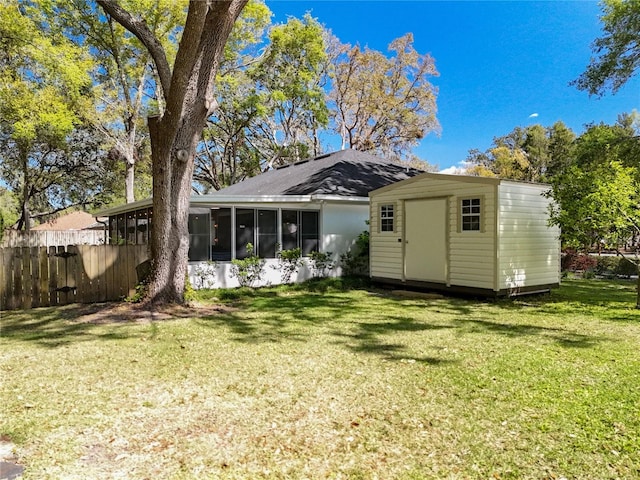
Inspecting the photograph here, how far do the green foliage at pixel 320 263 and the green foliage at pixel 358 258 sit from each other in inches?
22.8

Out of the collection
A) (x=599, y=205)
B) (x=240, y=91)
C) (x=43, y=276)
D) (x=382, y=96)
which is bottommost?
(x=43, y=276)

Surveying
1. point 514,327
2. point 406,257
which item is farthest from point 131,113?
point 514,327

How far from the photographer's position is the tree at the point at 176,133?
7.41 m

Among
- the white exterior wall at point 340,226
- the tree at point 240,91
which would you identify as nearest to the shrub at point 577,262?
the white exterior wall at point 340,226

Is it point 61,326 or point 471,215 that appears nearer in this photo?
point 61,326

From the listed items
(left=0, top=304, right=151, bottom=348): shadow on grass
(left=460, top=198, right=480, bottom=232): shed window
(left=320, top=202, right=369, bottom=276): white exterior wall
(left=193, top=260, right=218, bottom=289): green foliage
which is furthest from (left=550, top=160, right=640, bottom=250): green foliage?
(left=0, top=304, right=151, bottom=348): shadow on grass

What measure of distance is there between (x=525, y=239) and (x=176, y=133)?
763 centimetres

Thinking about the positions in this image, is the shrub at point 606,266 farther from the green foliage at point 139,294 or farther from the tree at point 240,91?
the tree at point 240,91

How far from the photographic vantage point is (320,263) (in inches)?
481

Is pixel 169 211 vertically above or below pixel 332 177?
below

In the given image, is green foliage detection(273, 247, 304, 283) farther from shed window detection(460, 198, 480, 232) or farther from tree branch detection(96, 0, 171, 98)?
tree branch detection(96, 0, 171, 98)

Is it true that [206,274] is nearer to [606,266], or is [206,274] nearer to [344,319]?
[344,319]

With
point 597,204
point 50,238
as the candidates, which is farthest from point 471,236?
point 50,238

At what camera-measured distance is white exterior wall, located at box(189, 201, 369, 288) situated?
10781 millimetres
